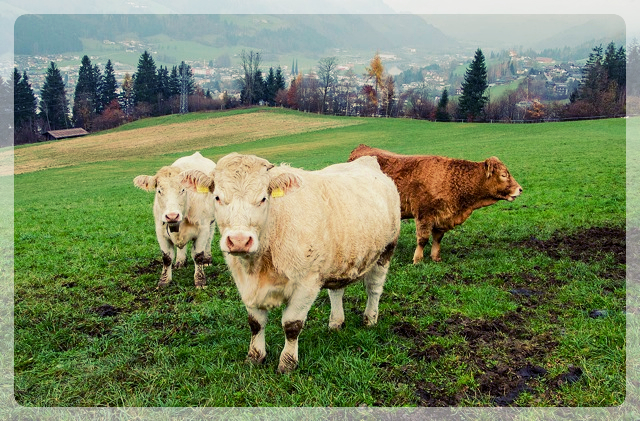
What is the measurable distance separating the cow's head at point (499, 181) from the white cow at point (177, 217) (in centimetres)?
613

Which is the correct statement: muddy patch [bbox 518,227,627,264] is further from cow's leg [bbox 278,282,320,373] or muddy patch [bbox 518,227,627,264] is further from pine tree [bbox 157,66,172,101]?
pine tree [bbox 157,66,172,101]

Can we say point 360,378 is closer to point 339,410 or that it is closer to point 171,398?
point 339,410

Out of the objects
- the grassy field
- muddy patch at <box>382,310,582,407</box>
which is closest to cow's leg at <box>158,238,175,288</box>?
the grassy field

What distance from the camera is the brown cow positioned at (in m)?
10.1

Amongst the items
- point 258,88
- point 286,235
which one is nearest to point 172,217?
point 286,235

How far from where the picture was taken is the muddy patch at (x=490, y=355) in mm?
4539

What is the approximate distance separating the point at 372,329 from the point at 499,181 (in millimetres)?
5674

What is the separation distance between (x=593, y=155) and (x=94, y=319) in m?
28.5

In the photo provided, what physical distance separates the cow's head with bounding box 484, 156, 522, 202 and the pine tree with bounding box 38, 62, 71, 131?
90832 mm

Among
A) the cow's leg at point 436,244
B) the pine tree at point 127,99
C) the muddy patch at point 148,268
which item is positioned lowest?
the muddy patch at point 148,268

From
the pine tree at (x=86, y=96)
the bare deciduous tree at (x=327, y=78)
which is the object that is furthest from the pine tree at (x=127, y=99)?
the bare deciduous tree at (x=327, y=78)

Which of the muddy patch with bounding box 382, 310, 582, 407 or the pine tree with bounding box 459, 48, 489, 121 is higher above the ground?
the pine tree with bounding box 459, 48, 489, 121

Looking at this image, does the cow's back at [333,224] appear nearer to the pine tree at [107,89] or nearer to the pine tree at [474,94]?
the pine tree at [474,94]

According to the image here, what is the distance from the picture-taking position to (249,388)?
4637mm
